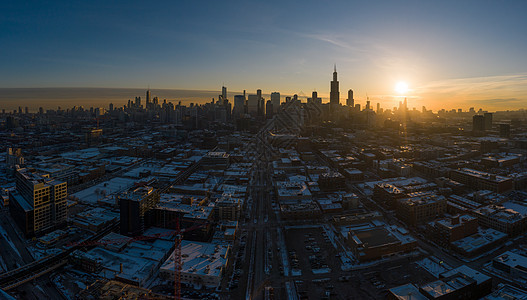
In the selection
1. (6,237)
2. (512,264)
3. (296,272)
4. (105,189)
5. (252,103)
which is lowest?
(296,272)

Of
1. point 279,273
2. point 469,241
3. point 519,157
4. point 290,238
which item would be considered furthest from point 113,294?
point 519,157

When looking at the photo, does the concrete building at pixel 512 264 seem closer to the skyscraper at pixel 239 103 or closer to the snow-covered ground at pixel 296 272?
the snow-covered ground at pixel 296 272

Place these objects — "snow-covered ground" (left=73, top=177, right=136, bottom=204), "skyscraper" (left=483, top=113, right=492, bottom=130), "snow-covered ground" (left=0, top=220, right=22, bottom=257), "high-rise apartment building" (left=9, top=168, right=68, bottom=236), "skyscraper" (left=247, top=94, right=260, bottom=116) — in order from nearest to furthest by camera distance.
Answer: "snow-covered ground" (left=0, top=220, right=22, bottom=257) → "high-rise apartment building" (left=9, top=168, right=68, bottom=236) → "snow-covered ground" (left=73, top=177, right=136, bottom=204) → "skyscraper" (left=483, top=113, right=492, bottom=130) → "skyscraper" (left=247, top=94, right=260, bottom=116)

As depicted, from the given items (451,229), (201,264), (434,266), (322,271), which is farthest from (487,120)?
(201,264)

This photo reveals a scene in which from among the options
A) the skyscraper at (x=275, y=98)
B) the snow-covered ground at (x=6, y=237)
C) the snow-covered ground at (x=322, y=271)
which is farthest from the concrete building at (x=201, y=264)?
the skyscraper at (x=275, y=98)

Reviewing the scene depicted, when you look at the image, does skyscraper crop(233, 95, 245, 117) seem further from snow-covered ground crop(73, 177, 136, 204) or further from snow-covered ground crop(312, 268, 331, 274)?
snow-covered ground crop(312, 268, 331, 274)

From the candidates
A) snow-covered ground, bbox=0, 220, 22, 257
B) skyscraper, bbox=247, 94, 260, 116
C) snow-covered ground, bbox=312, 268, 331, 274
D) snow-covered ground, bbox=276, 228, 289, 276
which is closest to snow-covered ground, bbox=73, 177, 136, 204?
snow-covered ground, bbox=0, 220, 22, 257

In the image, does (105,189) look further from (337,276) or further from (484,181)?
(484,181)

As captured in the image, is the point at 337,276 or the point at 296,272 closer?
the point at 337,276
